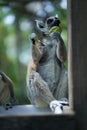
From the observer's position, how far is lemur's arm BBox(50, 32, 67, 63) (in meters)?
7.22

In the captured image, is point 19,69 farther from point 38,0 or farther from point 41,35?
point 41,35

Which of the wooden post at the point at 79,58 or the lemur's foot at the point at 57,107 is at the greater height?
the wooden post at the point at 79,58

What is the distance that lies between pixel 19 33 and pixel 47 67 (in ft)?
11.5

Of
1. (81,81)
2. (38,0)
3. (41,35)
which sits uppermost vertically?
(38,0)

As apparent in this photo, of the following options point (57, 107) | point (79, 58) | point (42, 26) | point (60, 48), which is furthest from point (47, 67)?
point (79, 58)

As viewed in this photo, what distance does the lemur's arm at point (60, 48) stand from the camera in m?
7.22

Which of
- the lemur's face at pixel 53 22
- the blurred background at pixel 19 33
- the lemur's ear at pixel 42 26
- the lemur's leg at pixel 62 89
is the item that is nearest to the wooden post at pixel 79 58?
the lemur's leg at pixel 62 89

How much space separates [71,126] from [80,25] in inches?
42.7

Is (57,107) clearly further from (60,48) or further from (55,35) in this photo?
(60,48)

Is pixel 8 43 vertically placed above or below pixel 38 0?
below

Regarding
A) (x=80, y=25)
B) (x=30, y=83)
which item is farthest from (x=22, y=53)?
(x=80, y=25)

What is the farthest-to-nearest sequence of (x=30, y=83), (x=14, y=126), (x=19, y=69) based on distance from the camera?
(x=19, y=69), (x=30, y=83), (x=14, y=126)

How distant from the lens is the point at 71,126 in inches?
222

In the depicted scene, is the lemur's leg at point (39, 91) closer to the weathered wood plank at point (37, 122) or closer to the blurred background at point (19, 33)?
the weathered wood plank at point (37, 122)
